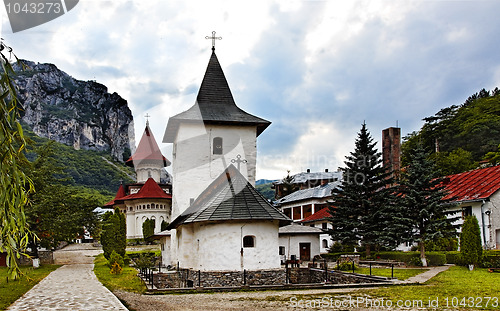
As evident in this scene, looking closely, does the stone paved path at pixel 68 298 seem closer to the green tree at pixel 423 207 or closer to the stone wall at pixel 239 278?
the stone wall at pixel 239 278

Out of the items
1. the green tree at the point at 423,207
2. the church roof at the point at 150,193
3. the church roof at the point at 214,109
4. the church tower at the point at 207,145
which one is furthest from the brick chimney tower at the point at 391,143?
the church roof at the point at 150,193

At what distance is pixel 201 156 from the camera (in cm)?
2639

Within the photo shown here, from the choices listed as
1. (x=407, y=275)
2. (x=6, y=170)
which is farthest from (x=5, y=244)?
(x=407, y=275)

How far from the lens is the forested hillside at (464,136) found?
50969 mm

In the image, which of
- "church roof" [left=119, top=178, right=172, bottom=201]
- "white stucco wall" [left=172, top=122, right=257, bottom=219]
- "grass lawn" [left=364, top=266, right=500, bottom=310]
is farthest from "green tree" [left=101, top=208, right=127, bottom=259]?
"church roof" [left=119, top=178, right=172, bottom=201]

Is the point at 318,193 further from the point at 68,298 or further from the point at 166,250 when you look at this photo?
the point at 68,298

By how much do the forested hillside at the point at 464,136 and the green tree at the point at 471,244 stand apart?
91.4 ft

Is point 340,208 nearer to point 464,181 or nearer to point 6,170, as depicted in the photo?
point 464,181

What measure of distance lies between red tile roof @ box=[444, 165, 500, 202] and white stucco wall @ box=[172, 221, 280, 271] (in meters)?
14.4

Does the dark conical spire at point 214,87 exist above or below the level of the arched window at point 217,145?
above

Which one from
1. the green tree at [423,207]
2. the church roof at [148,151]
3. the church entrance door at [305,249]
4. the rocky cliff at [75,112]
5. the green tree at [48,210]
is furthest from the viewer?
the rocky cliff at [75,112]

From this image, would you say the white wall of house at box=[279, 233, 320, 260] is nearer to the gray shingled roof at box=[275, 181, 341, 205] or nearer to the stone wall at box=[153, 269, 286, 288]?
the gray shingled roof at box=[275, 181, 341, 205]

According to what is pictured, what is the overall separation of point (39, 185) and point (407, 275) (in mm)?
23894

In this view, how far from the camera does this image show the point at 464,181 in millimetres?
32781
